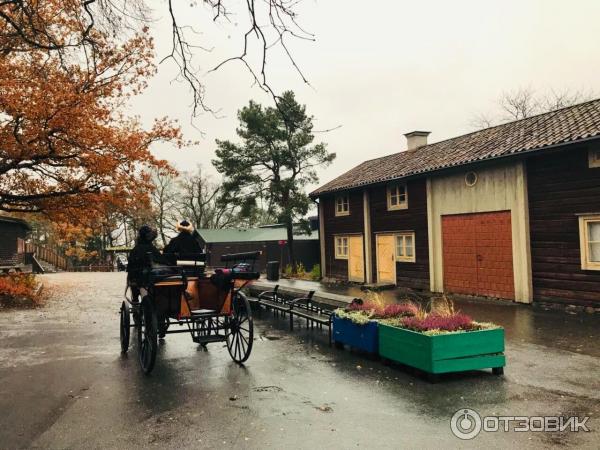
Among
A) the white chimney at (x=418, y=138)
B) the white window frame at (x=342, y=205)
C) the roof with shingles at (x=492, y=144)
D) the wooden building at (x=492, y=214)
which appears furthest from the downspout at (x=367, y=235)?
the white chimney at (x=418, y=138)

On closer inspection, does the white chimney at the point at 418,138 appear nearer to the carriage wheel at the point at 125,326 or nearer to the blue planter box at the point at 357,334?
the blue planter box at the point at 357,334

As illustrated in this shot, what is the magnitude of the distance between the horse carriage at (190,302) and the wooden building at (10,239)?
26012mm

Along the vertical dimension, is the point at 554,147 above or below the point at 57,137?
below

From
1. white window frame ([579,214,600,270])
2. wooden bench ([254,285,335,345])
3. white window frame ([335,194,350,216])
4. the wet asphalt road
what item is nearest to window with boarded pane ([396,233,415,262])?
white window frame ([335,194,350,216])

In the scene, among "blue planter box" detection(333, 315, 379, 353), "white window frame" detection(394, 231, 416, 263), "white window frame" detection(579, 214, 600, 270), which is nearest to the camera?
"blue planter box" detection(333, 315, 379, 353)

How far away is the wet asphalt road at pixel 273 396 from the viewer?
4.54m

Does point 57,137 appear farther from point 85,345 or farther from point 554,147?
point 554,147

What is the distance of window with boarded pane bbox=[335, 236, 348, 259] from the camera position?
2352cm

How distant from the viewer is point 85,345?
9.30 meters

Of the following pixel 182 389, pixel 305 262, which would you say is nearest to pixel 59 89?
pixel 182 389

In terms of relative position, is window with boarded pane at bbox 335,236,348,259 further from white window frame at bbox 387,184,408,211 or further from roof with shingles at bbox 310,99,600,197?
white window frame at bbox 387,184,408,211

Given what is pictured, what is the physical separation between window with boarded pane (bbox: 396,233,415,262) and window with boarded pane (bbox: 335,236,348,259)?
13.1 feet

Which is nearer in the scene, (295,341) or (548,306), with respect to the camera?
(295,341)

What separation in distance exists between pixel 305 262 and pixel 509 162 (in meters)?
23.2
